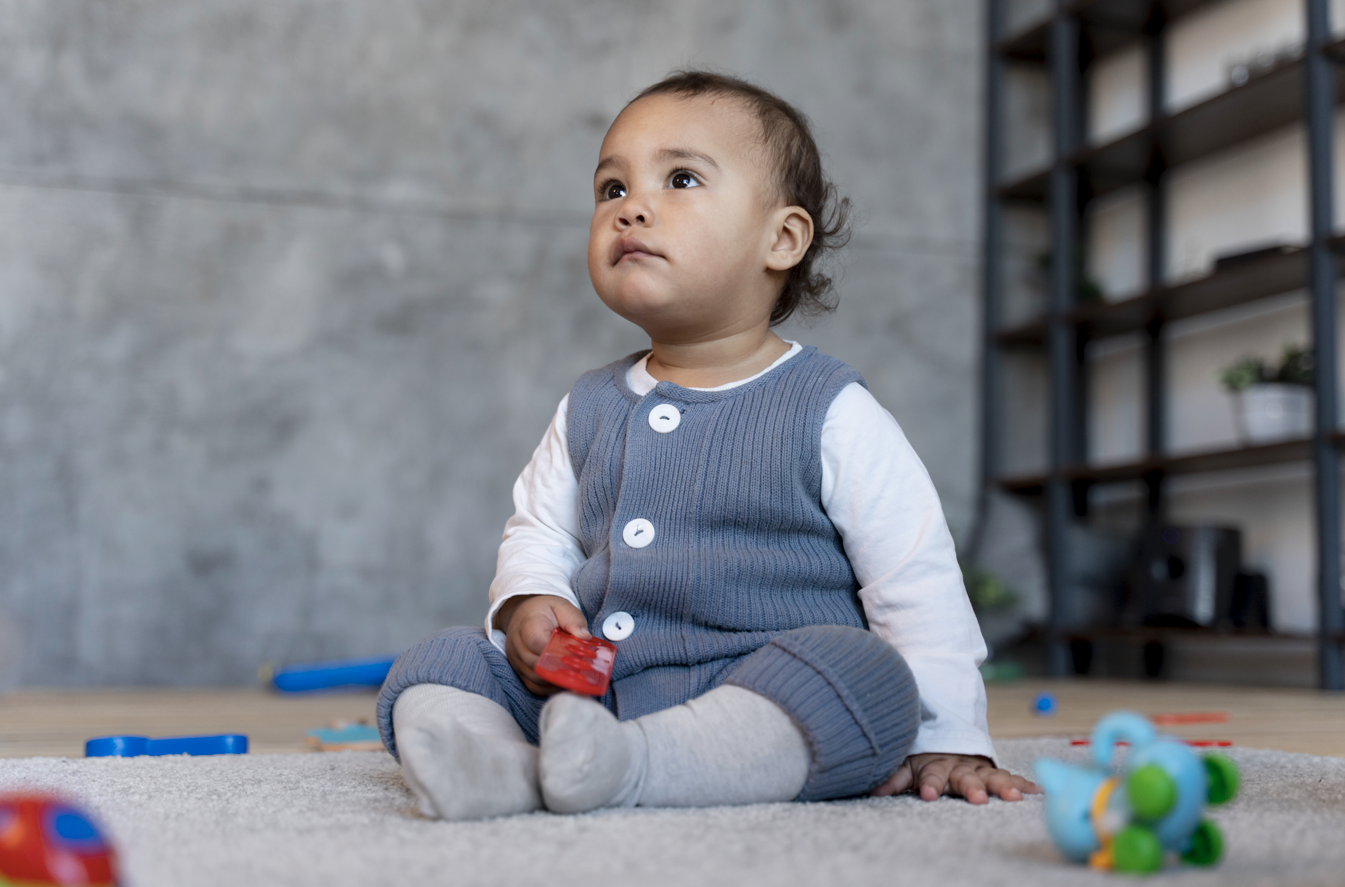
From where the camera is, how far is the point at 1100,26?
10.4 ft

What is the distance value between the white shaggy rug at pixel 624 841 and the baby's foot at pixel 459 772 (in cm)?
1

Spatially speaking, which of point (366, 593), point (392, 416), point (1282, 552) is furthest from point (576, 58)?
point (1282, 552)

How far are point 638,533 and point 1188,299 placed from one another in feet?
7.16

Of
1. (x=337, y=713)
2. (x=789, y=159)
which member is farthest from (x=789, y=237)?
(x=337, y=713)

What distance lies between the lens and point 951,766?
939 millimetres

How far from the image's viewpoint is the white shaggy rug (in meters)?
0.60

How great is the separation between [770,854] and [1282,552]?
7.98 ft

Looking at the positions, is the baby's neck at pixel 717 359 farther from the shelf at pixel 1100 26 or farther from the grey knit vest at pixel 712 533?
the shelf at pixel 1100 26

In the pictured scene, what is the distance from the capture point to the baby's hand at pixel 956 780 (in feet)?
2.98

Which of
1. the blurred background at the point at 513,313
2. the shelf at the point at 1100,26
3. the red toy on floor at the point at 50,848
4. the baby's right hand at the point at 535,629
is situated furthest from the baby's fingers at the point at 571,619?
the shelf at the point at 1100,26

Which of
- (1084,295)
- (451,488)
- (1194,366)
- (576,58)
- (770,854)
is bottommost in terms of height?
(770,854)

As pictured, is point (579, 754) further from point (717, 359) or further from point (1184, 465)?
point (1184, 465)

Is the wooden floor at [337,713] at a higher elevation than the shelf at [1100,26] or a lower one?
lower

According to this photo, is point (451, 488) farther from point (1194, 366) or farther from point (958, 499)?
point (1194, 366)
